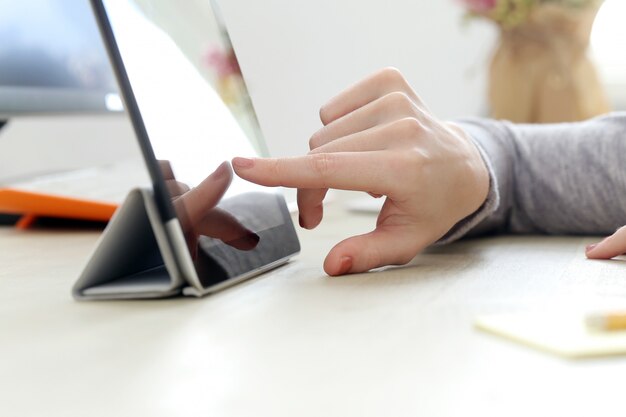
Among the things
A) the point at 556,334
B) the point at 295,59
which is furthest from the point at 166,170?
the point at 295,59

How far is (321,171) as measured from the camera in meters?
0.56

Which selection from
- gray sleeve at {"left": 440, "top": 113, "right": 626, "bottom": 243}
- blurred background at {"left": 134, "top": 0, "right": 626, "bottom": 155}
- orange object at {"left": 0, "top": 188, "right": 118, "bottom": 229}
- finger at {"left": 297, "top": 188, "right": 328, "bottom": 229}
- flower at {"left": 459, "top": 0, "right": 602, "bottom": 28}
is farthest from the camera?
flower at {"left": 459, "top": 0, "right": 602, "bottom": 28}

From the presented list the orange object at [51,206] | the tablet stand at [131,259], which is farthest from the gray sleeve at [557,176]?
the orange object at [51,206]

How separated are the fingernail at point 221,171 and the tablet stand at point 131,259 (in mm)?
59

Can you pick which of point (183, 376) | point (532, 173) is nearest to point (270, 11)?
point (532, 173)

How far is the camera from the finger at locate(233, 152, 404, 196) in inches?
21.8

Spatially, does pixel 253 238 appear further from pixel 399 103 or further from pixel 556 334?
pixel 556 334

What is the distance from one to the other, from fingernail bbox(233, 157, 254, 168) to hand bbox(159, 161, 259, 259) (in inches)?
0.9

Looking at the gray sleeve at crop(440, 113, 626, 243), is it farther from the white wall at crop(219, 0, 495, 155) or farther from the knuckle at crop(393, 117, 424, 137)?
the white wall at crop(219, 0, 495, 155)

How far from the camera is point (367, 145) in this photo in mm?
588

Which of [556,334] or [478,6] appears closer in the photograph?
[556,334]

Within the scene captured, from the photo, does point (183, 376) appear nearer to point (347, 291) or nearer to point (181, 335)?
point (181, 335)

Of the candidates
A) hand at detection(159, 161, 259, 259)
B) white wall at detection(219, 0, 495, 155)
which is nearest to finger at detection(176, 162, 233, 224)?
hand at detection(159, 161, 259, 259)

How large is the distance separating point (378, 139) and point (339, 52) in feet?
2.42
